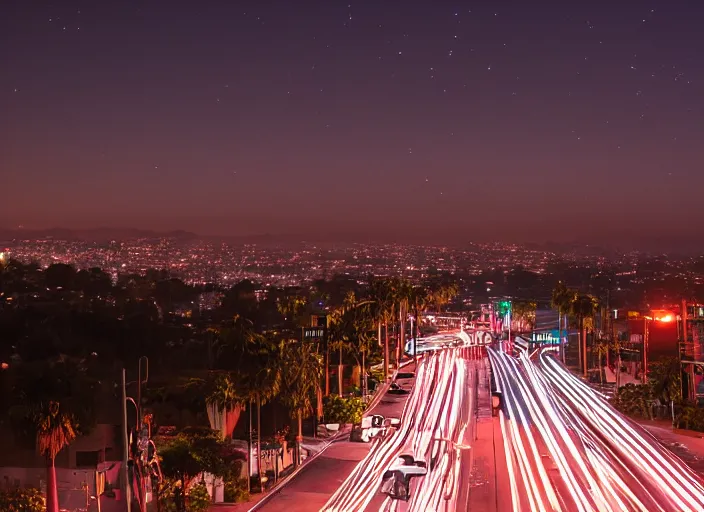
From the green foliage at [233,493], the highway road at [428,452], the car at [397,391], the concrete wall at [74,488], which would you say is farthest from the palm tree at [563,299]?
the concrete wall at [74,488]

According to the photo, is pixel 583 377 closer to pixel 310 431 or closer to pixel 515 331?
pixel 310 431

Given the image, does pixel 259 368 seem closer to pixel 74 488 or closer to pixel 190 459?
pixel 190 459

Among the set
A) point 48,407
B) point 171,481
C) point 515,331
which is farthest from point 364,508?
point 515,331

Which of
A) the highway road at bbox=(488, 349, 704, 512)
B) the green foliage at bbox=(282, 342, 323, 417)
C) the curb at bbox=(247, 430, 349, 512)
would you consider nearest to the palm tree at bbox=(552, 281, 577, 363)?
the highway road at bbox=(488, 349, 704, 512)

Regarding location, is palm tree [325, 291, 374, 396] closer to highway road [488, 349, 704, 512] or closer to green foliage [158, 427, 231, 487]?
highway road [488, 349, 704, 512]

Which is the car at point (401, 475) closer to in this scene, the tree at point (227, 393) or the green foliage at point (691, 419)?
the tree at point (227, 393)

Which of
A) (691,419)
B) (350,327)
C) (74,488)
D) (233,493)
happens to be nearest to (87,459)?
(74,488)
